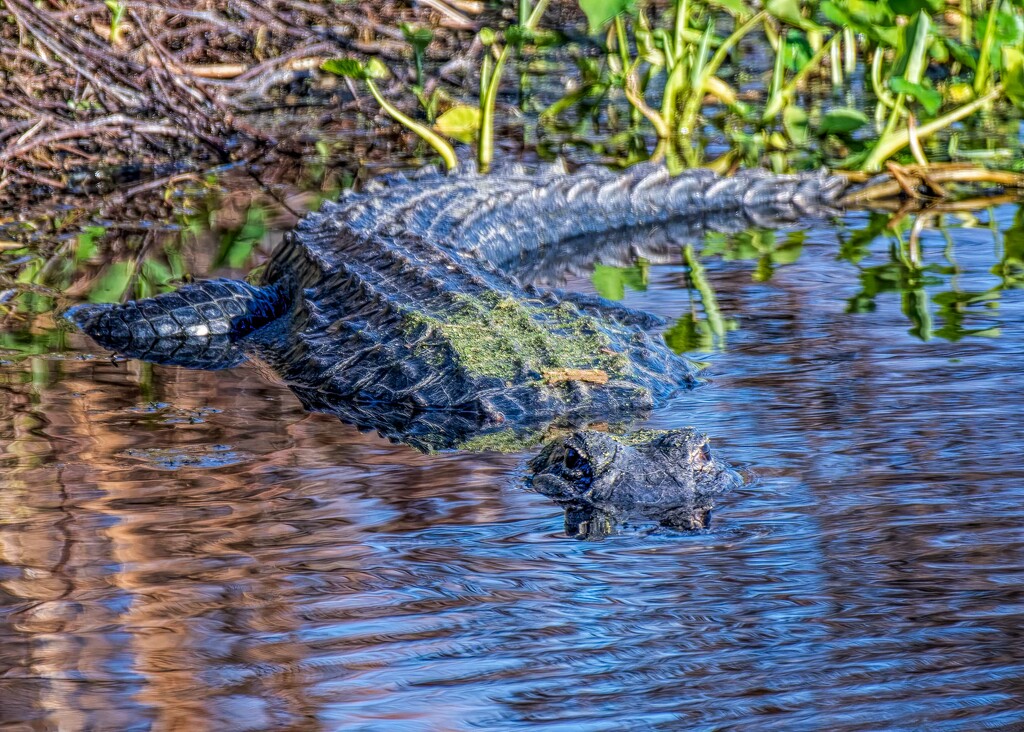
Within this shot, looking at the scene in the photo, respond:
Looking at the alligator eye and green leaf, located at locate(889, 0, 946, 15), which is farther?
green leaf, located at locate(889, 0, 946, 15)

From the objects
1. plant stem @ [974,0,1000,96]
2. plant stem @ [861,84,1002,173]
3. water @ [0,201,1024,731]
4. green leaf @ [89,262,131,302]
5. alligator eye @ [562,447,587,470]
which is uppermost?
plant stem @ [974,0,1000,96]

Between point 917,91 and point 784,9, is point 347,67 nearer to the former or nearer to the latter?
point 784,9

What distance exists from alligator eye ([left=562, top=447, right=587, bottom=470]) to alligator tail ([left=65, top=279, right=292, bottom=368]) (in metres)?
2.00

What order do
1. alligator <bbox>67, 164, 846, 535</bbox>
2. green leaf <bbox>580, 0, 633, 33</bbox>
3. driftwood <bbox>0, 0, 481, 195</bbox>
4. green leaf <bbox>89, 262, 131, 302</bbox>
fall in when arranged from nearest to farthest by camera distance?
1. alligator <bbox>67, 164, 846, 535</bbox>
2. green leaf <bbox>89, 262, 131, 302</bbox>
3. green leaf <bbox>580, 0, 633, 33</bbox>
4. driftwood <bbox>0, 0, 481, 195</bbox>

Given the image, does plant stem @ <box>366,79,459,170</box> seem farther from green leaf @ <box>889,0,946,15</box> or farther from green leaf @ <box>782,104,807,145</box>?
green leaf @ <box>782,104,807,145</box>

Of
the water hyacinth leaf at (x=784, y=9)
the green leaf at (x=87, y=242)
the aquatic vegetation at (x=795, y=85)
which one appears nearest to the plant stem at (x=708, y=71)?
the aquatic vegetation at (x=795, y=85)

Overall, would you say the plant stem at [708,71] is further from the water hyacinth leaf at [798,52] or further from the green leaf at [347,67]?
the green leaf at [347,67]

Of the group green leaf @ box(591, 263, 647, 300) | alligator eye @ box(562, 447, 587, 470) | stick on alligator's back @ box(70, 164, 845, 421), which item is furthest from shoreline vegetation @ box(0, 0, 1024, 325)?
alligator eye @ box(562, 447, 587, 470)

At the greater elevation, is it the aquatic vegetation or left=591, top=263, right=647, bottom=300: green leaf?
the aquatic vegetation

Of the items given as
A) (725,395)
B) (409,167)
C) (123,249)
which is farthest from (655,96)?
(725,395)

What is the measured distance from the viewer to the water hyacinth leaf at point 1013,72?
22.8 ft

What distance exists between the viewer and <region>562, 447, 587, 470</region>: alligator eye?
11.1 ft

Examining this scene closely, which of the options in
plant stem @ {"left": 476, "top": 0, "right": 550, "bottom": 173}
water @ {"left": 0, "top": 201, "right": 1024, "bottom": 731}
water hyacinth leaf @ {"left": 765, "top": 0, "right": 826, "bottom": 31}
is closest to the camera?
water @ {"left": 0, "top": 201, "right": 1024, "bottom": 731}

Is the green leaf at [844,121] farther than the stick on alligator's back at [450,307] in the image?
Yes
